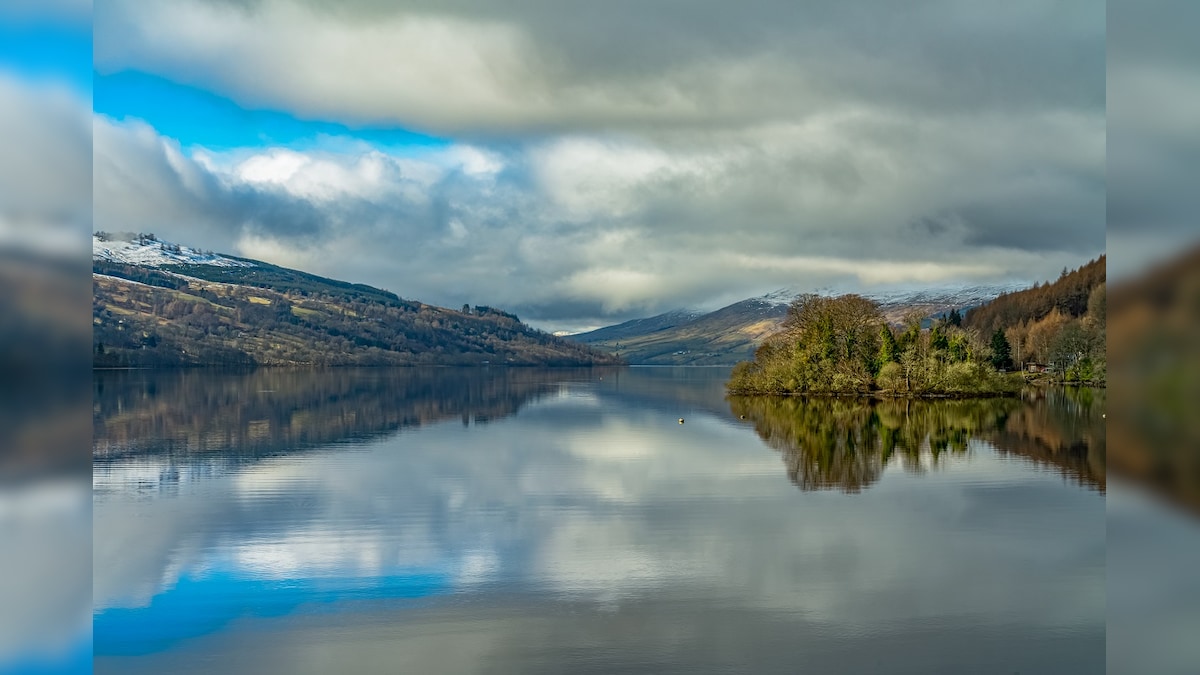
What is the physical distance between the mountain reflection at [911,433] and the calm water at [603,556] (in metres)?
0.36

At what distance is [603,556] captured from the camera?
68.0 feet

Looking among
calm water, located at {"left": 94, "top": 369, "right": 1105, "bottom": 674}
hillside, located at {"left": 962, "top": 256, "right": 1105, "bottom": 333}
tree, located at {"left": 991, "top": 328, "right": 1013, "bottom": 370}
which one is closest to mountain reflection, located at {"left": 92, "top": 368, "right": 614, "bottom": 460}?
calm water, located at {"left": 94, "top": 369, "right": 1105, "bottom": 674}

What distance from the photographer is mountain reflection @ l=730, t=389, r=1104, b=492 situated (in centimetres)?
3575

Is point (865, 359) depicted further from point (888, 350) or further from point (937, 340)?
point (937, 340)

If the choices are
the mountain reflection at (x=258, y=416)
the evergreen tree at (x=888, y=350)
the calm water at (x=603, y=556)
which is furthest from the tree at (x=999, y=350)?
the calm water at (x=603, y=556)

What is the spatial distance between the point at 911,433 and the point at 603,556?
3296cm

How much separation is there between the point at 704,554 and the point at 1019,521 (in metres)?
10.3

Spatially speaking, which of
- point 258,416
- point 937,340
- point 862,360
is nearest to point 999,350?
point 937,340

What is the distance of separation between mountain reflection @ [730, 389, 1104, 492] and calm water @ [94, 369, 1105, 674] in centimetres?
36

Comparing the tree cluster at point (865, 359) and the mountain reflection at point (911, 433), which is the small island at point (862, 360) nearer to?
the tree cluster at point (865, 359)

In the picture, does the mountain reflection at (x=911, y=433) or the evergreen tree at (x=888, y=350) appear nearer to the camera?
the mountain reflection at (x=911, y=433)

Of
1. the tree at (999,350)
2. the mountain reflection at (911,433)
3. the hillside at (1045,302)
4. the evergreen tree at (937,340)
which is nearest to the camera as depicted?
the mountain reflection at (911,433)

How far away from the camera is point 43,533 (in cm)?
664

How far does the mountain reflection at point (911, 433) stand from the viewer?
3575cm
